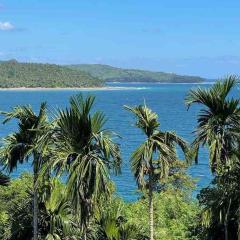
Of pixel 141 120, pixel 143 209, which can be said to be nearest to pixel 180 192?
pixel 143 209

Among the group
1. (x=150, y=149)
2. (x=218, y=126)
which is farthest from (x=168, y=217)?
(x=218, y=126)

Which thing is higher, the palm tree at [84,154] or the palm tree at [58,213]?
the palm tree at [84,154]

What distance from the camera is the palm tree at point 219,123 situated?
639 inches

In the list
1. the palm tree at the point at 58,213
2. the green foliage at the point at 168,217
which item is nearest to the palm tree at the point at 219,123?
the green foliage at the point at 168,217

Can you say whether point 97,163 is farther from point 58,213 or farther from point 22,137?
point 58,213

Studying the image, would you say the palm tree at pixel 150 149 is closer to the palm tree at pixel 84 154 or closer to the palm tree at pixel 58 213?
the palm tree at pixel 58 213

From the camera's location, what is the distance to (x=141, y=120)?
56.9ft

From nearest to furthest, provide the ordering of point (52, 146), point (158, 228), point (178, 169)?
point (52, 146)
point (158, 228)
point (178, 169)

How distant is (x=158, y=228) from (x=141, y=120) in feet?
23.0

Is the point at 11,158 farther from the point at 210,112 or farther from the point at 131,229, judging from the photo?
the point at 210,112

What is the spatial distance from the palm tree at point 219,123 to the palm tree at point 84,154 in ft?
13.0

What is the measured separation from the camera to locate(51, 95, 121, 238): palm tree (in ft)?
41.4

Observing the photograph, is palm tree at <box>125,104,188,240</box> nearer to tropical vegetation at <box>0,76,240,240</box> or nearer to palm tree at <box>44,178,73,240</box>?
tropical vegetation at <box>0,76,240,240</box>

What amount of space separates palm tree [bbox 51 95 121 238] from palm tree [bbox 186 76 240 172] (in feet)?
13.0
